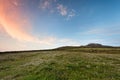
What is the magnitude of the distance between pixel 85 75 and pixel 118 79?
188 inches

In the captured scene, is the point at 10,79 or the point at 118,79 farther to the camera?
the point at 10,79

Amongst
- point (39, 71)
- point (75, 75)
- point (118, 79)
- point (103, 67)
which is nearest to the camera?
point (118, 79)

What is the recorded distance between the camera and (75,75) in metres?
27.1

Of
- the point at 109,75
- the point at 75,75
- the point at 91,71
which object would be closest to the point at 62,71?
the point at 75,75

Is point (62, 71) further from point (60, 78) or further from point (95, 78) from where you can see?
point (95, 78)

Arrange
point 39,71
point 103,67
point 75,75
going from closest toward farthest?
1. point 75,75
2. point 39,71
3. point 103,67

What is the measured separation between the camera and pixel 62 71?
93.5 feet

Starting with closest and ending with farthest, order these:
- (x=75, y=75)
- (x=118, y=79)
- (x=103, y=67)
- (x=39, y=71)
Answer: (x=118, y=79) < (x=75, y=75) < (x=39, y=71) < (x=103, y=67)

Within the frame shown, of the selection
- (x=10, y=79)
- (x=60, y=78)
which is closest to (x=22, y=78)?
(x=10, y=79)

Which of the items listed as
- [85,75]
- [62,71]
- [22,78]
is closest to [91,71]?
[85,75]

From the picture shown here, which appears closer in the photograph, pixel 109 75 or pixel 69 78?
pixel 69 78

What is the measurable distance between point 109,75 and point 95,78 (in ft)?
9.73

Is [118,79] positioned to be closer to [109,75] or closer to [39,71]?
[109,75]

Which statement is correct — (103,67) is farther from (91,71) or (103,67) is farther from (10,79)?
(10,79)
